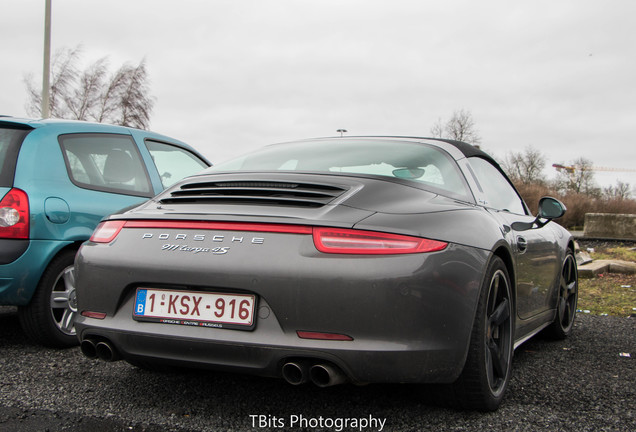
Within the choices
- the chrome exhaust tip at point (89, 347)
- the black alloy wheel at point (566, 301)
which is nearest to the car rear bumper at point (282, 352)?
the chrome exhaust tip at point (89, 347)

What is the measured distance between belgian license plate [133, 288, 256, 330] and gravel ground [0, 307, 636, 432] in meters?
0.46

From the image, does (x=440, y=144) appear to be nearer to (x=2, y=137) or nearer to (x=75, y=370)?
(x=75, y=370)

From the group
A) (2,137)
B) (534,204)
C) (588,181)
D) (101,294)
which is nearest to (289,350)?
(101,294)

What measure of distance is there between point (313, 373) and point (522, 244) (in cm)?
165

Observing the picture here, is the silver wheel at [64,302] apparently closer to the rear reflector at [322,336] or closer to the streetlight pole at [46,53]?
the rear reflector at [322,336]

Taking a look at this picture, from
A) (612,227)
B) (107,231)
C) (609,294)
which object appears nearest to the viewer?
(107,231)

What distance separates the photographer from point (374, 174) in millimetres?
3008

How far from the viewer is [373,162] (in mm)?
3291

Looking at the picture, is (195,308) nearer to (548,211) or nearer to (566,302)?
(548,211)

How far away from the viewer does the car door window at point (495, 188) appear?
364 cm

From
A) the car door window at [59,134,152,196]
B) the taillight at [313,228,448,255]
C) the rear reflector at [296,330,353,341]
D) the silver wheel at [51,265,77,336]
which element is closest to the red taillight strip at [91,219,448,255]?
the taillight at [313,228,448,255]

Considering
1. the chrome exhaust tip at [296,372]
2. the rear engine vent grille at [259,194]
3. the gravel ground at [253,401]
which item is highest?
the rear engine vent grille at [259,194]

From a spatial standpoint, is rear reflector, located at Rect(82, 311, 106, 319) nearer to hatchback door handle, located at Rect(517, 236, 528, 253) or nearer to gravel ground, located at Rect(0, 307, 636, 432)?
gravel ground, located at Rect(0, 307, 636, 432)

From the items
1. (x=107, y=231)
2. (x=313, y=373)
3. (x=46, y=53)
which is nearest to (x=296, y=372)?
(x=313, y=373)
